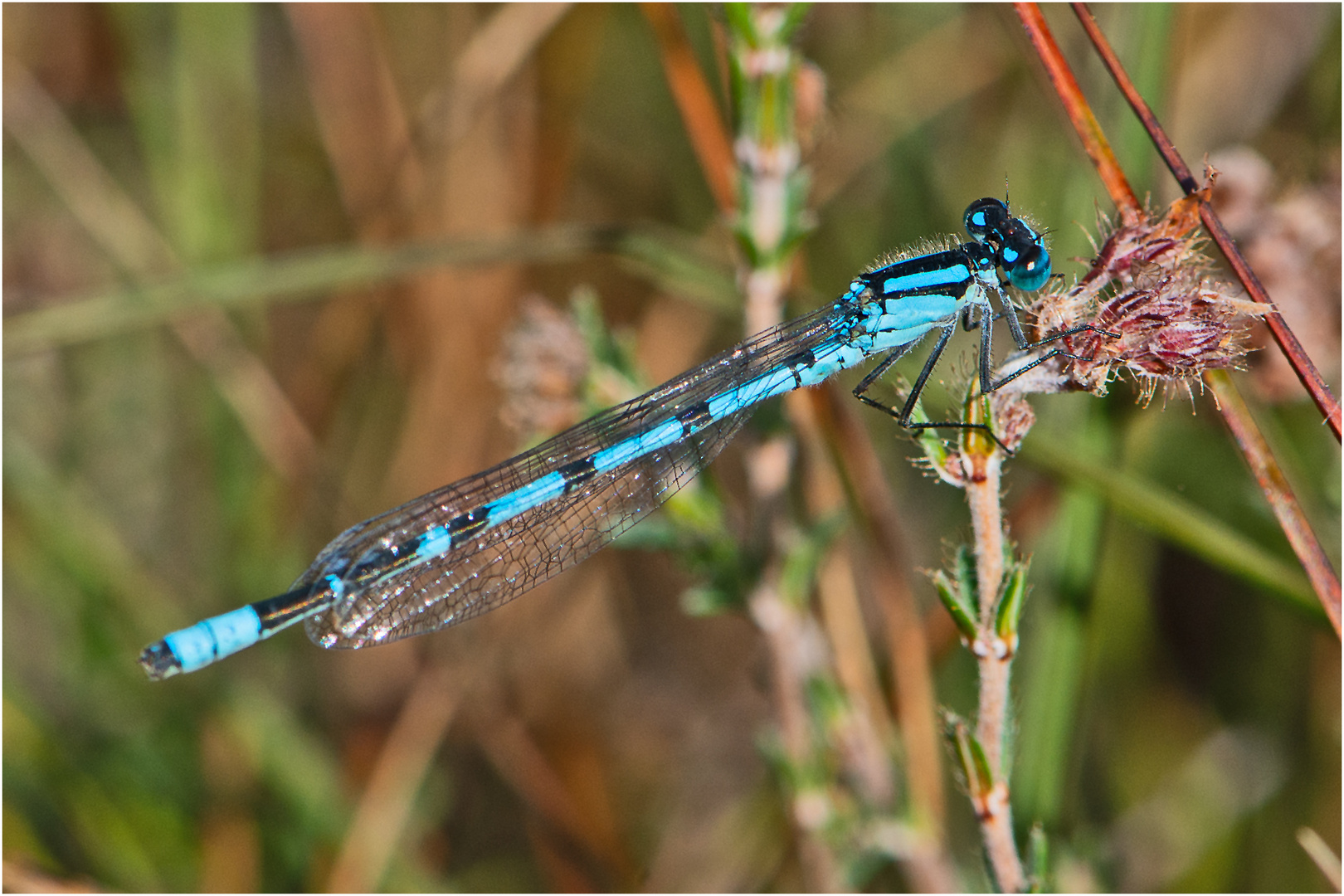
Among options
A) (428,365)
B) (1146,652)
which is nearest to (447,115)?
(428,365)

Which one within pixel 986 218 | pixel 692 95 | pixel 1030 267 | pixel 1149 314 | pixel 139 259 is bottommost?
pixel 1149 314

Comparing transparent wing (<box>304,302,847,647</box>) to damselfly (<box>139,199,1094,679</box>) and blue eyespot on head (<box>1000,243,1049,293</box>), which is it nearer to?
damselfly (<box>139,199,1094,679</box>)

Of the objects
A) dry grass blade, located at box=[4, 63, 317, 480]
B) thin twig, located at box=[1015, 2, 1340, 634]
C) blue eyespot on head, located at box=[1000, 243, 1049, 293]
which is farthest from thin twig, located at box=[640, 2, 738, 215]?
dry grass blade, located at box=[4, 63, 317, 480]

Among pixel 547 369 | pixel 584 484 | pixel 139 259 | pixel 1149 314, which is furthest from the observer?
pixel 139 259

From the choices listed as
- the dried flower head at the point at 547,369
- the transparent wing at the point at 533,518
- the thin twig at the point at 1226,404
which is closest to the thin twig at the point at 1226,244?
the thin twig at the point at 1226,404

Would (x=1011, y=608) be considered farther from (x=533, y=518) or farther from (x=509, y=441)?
(x=509, y=441)

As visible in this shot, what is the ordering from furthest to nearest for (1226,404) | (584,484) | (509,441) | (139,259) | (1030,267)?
1. (509,441)
2. (139,259)
3. (584,484)
4. (1030,267)
5. (1226,404)

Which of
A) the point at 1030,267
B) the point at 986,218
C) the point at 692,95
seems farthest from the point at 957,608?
the point at 692,95
